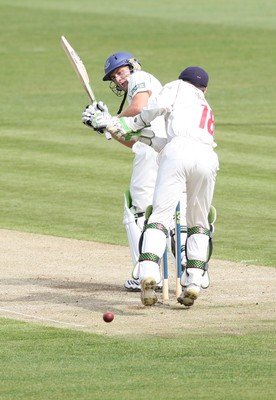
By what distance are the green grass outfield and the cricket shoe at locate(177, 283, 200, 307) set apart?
0.97 m

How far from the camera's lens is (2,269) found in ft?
39.8

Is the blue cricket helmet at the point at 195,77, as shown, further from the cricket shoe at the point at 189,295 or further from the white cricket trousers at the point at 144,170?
the cricket shoe at the point at 189,295

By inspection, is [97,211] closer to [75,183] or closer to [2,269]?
[75,183]

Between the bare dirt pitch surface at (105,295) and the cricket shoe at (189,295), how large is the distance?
0.29 ft

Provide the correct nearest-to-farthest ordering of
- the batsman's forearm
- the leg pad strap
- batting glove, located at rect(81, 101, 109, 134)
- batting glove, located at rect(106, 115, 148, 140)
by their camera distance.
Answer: the leg pad strap, the batsman's forearm, batting glove, located at rect(106, 115, 148, 140), batting glove, located at rect(81, 101, 109, 134)

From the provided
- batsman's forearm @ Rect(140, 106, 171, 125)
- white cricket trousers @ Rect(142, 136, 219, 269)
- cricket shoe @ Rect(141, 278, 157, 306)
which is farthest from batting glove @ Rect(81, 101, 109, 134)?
cricket shoe @ Rect(141, 278, 157, 306)

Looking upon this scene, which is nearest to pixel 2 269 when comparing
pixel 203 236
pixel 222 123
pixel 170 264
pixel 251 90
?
pixel 170 264

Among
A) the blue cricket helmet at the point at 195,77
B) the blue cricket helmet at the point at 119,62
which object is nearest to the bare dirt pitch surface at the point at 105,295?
the blue cricket helmet at the point at 195,77

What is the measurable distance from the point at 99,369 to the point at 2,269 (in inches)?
161

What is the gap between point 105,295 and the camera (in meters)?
11.0

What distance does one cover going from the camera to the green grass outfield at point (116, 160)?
317 inches

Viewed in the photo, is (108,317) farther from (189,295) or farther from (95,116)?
(95,116)

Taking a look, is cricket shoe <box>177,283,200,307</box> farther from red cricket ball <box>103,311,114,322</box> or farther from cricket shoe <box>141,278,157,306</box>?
red cricket ball <box>103,311,114,322</box>

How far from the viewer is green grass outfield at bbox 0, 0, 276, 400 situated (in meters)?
8.06
